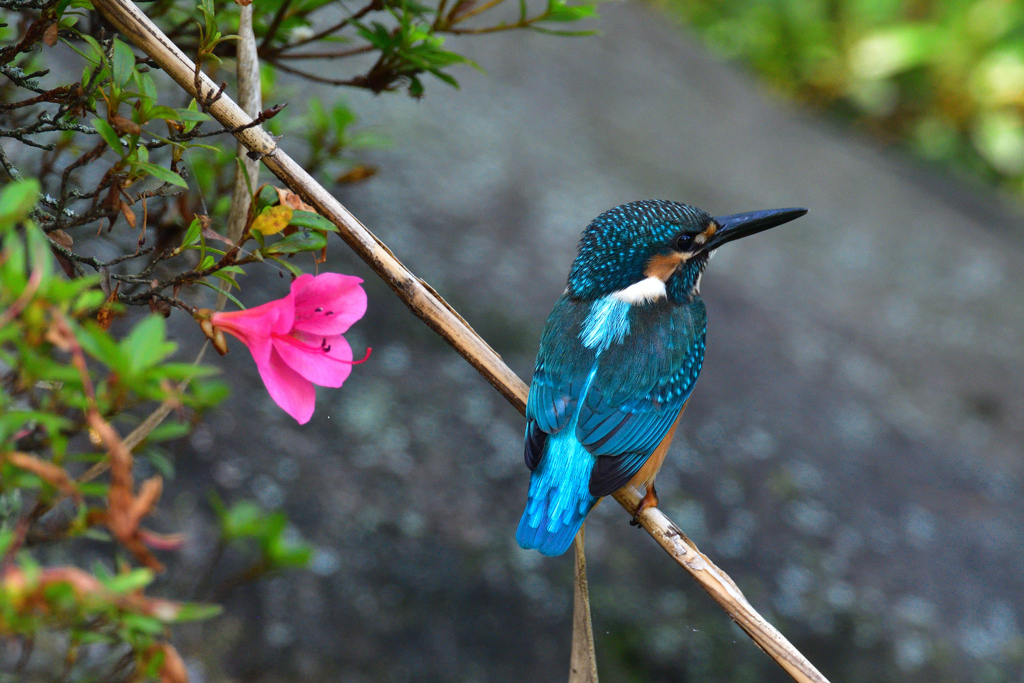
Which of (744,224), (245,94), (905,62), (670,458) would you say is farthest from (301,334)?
(905,62)

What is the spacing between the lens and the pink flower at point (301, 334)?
3.26ft

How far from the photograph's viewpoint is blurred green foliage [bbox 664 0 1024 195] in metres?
6.10

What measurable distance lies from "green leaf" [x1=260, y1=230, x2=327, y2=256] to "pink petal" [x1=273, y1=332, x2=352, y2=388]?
11 cm

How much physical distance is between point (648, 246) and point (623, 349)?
0.73ft

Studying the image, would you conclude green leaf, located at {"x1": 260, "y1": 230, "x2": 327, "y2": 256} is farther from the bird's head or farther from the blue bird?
the bird's head

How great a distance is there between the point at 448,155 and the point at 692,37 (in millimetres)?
3241

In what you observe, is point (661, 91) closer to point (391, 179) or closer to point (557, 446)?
point (391, 179)

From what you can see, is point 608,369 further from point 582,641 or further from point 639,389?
point 582,641

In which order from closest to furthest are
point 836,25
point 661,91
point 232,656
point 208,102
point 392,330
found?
point 208,102
point 232,656
point 392,330
point 661,91
point 836,25

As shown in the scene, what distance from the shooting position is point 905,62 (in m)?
6.00

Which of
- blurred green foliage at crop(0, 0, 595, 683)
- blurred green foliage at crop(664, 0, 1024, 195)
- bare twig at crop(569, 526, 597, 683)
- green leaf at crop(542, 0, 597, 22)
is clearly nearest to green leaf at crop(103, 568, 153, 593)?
blurred green foliage at crop(0, 0, 595, 683)

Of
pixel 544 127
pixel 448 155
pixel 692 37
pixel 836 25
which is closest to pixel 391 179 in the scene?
pixel 448 155

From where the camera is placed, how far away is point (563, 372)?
1.67 m

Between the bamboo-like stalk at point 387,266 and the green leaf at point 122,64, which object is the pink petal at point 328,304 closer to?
the bamboo-like stalk at point 387,266
